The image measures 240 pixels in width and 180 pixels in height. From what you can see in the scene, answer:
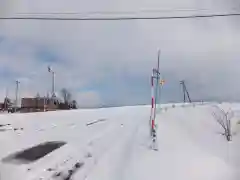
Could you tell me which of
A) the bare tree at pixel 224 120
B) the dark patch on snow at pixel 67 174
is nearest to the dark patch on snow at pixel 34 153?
the dark patch on snow at pixel 67 174

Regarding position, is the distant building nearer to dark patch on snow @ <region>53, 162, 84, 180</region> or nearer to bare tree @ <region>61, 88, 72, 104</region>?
bare tree @ <region>61, 88, 72, 104</region>

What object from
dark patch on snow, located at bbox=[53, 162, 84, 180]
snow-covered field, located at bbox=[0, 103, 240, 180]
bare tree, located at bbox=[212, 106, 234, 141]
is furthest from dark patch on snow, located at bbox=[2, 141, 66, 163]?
bare tree, located at bbox=[212, 106, 234, 141]

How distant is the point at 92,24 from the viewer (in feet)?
7.03

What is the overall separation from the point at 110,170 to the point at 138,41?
2.32 ft

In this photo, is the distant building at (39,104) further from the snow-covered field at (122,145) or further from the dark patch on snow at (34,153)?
the dark patch on snow at (34,153)

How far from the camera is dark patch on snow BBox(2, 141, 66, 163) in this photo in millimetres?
2017

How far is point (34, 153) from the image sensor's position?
203cm

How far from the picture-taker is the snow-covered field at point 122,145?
201 centimetres

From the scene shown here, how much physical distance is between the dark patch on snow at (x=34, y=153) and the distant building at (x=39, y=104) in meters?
0.19

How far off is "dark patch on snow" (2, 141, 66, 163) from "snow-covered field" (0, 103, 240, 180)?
15 mm

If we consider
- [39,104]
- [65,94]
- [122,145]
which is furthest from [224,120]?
[39,104]

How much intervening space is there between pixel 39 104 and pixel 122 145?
1.63 feet

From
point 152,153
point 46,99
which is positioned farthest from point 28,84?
point 152,153

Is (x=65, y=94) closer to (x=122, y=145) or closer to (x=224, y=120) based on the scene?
(x=122, y=145)
